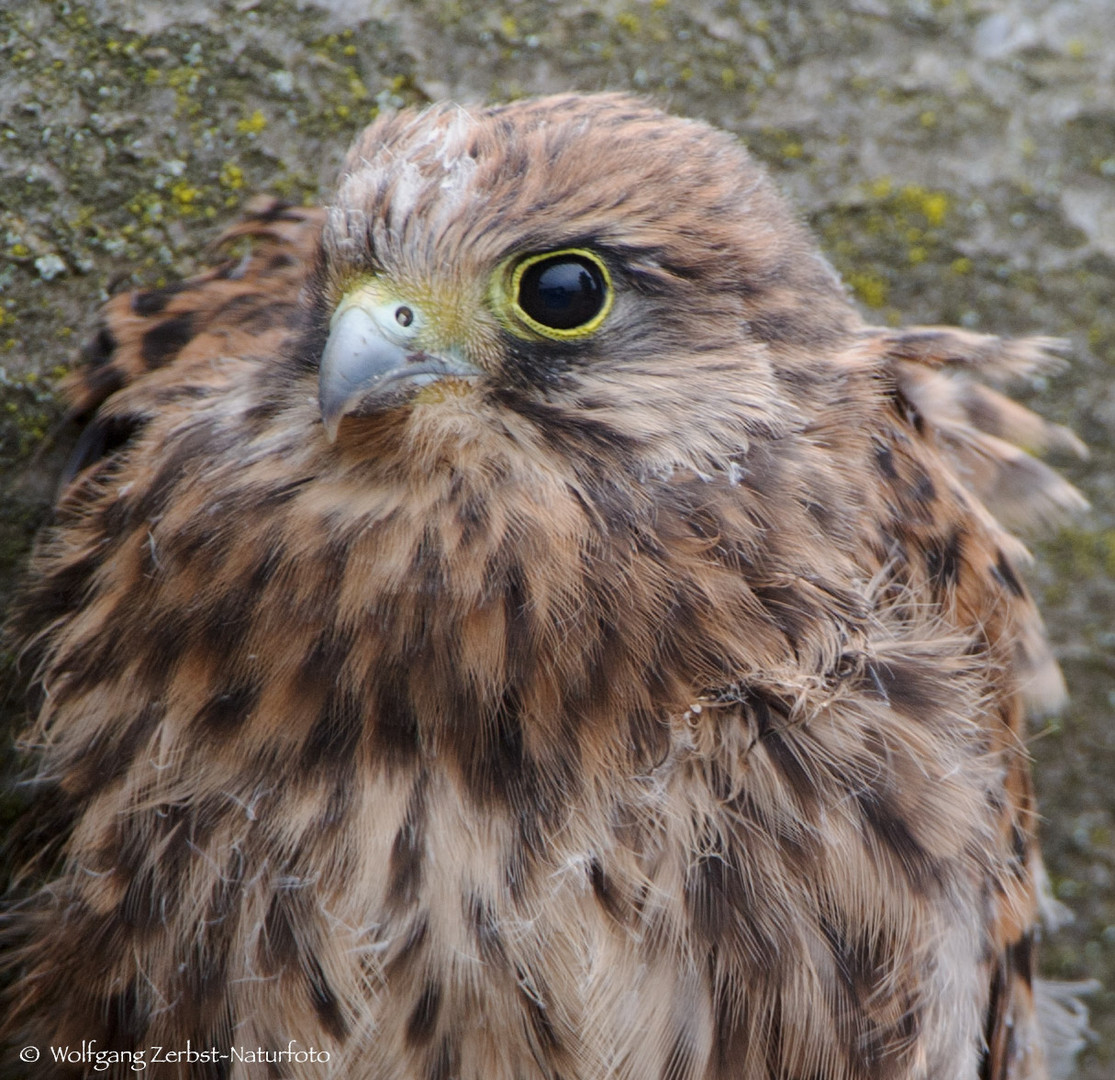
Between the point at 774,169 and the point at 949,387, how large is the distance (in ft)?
2.59

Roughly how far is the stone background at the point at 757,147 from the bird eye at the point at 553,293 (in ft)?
2.84

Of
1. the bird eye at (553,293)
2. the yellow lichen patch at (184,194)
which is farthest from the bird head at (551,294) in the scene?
the yellow lichen patch at (184,194)

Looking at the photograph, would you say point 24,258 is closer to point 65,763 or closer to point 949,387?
point 65,763

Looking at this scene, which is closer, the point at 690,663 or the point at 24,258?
the point at 690,663

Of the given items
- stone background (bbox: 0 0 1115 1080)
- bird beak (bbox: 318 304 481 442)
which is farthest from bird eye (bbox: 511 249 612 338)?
stone background (bbox: 0 0 1115 1080)

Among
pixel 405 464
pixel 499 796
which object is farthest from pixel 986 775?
pixel 405 464

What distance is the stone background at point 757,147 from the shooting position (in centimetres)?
207

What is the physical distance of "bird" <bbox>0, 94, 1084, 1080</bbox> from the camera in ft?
5.22

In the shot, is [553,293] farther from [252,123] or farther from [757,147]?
[757,147]

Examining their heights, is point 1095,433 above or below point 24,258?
below

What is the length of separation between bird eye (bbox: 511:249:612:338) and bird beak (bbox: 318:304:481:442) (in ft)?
0.36

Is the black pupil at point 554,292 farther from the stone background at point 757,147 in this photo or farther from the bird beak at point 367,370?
the stone background at point 757,147

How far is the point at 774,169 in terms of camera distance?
2.59 meters

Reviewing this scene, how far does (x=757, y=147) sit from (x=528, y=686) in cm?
148
